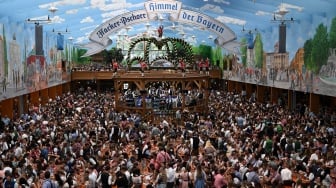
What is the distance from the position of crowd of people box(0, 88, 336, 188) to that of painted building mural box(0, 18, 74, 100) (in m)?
2.31

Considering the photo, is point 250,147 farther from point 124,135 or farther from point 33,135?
point 33,135

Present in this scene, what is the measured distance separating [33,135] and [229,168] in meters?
8.70

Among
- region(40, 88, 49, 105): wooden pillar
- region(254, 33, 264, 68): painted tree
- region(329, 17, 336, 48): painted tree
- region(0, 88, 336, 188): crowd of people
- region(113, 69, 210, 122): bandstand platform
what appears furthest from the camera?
region(40, 88, 49, 105): wooden pillar

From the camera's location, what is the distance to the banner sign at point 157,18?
29.9 m

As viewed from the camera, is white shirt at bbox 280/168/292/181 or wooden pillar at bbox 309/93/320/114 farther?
wooden pillar at bbox 309/93/320/114

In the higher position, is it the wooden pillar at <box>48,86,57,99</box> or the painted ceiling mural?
the painted ceiling mural

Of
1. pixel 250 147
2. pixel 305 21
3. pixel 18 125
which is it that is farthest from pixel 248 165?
pixel 305 21

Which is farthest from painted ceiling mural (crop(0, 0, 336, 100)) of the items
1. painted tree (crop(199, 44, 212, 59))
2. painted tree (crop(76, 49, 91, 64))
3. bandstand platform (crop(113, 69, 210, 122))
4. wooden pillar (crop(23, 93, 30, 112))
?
painted tree (crop(199, 44, 212, 59))

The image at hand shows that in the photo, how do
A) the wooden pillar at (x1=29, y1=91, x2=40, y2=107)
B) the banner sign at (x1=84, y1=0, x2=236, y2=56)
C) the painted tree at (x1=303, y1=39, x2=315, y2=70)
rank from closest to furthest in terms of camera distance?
the painted tree at (x1=303, y1=39, x2=315, y2=70)
the banner sign at (x1=84, y1=0, x2=236, y2=56)
the wooden pillar at (x1=29, y1=91, x2=40, y2=107)

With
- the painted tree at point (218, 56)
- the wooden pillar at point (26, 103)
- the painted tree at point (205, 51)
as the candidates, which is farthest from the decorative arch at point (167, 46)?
the painted tree at point (205, 51)

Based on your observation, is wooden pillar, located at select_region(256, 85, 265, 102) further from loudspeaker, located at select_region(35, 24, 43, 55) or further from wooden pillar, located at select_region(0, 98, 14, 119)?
loudspeaker, located at select_region(35, 24, 43, 55)

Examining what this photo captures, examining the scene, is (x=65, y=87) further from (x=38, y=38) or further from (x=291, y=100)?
(x=38, y=38)

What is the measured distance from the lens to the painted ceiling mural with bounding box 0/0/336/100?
87.2 ft

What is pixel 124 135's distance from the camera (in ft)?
73.3
